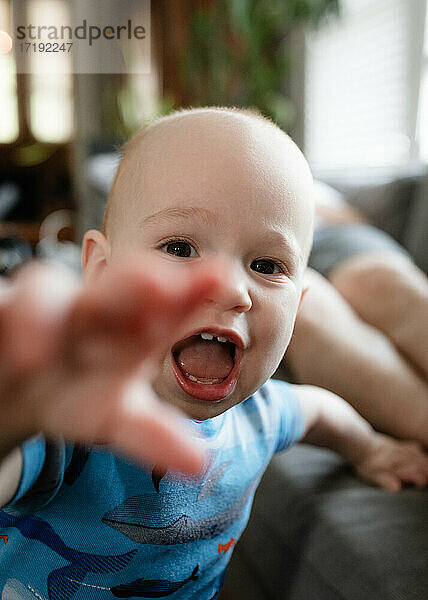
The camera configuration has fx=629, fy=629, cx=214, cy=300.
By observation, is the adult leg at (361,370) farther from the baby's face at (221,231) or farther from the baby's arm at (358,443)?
the baby's face at (221,231)

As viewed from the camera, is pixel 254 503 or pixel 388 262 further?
pixel 388 262

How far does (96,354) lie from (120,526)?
0.93 feet

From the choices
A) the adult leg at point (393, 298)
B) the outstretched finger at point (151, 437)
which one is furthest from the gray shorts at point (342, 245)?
the outstretched finger at point (151, 437)

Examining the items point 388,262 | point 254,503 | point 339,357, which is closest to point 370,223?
point 388,262

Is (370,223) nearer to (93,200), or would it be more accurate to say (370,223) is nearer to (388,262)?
(388,262)

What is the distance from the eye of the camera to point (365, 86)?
96.0 inches

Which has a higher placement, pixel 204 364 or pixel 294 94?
pixel 204 364

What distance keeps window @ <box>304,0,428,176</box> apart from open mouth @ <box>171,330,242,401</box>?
1838 millimetres

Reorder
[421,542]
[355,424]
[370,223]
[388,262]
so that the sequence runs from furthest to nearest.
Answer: [370,223] → [388,262] → [355,424] → [421,542]

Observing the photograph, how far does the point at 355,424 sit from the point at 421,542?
0.54ft

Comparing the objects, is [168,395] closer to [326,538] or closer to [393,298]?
[326,538]

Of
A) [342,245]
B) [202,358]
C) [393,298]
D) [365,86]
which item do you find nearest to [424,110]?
[365,86]

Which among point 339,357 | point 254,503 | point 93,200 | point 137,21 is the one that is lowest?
point 93,200

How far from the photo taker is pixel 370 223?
1293 mm
